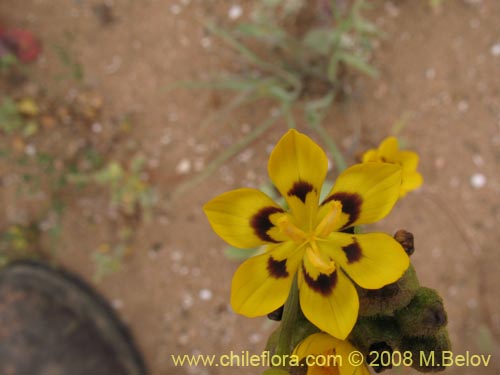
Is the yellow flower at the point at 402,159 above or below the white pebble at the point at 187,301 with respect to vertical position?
above

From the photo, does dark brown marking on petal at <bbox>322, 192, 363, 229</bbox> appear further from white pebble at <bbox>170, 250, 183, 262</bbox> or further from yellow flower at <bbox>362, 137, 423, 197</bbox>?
white pebble at <bbox>170, 250, 183, 262</bbox>

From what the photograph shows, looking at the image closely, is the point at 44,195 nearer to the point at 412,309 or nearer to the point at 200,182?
the point at 200,182

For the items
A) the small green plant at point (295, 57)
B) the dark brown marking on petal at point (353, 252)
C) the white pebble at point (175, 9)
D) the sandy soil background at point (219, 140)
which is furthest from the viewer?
the white pebble at point (175, 9)

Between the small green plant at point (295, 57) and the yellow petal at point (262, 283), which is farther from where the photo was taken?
A: the small green plant at point (295, 57)

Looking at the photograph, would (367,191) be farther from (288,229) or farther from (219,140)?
Result: (219,140)

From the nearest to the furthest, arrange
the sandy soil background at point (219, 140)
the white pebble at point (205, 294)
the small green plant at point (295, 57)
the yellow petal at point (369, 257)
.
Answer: the yellow petal at point (369, 257)
the small green plant at point (295, 57)
the sandy soil background at point (219, 140)
the white pebble at point (205, 294)

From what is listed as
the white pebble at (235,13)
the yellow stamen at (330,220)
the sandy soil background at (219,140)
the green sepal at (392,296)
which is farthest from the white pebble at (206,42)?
the green sepal at (392,296)

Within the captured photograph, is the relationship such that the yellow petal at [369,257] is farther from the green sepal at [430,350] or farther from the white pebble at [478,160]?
the white pebble at [478,160]
